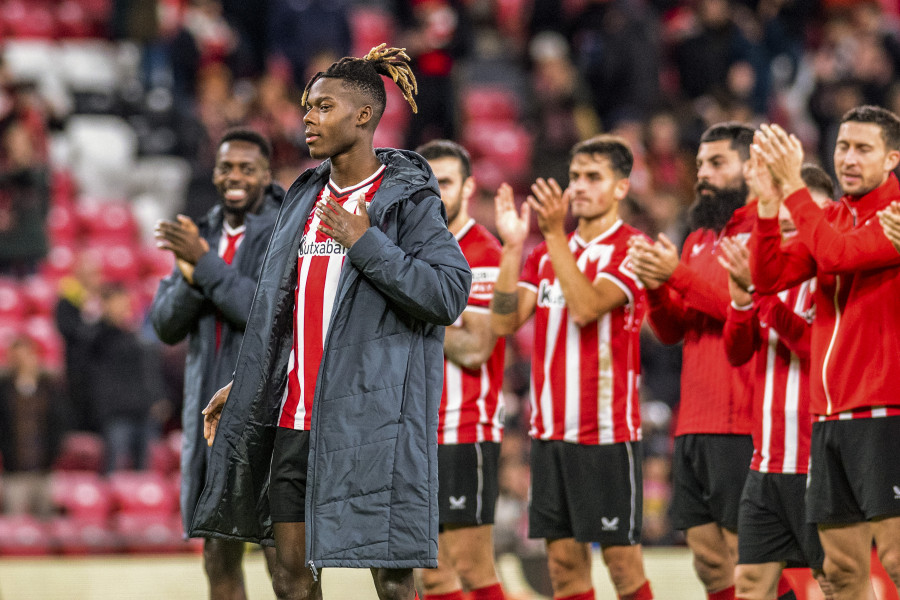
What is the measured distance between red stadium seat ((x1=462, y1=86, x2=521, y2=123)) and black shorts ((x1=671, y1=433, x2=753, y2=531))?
10.5 meters

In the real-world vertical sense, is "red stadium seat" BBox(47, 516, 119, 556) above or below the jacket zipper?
below

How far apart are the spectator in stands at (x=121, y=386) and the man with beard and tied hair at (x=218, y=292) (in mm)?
4969

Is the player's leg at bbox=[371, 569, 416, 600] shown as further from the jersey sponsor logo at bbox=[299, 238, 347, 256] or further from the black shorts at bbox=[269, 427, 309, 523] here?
the jersey sponsor logo at bbox=[299, 238, 347, 256]

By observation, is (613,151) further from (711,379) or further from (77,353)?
(77,353)

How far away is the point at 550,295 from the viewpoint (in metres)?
6.42

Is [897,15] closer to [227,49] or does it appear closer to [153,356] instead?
[227,49]

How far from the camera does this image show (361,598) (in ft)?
27.0

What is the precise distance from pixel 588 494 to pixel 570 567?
1.34 feet

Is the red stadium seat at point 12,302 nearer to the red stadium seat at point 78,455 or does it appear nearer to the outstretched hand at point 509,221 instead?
the red stadium seat at point 78,455

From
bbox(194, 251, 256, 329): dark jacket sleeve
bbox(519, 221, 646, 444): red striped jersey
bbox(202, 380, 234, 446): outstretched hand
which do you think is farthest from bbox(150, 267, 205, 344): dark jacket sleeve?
bbox(519, 221, 646, 444): red striped jersey

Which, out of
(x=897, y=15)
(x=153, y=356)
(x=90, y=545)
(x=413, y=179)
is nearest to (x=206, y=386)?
(x=413, y=179)

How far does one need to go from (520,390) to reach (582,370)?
499 centimetres

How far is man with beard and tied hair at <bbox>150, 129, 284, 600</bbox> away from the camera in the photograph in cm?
580

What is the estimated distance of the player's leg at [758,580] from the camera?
18.6ft
